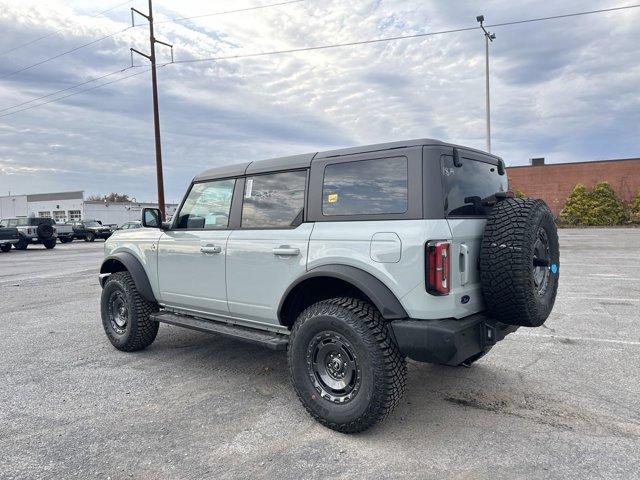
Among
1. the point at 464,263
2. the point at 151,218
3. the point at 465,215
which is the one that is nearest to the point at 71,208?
the point at 151,218

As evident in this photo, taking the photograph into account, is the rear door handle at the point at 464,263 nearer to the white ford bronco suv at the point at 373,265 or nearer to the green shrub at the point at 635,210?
the white ford bronco suv at the point at 373,265

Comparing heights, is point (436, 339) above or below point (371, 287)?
below

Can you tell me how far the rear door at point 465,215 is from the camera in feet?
10.2

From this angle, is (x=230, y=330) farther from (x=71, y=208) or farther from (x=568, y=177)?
(x=71, y=208)

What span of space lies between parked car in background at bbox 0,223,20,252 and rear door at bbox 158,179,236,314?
73.0 ft

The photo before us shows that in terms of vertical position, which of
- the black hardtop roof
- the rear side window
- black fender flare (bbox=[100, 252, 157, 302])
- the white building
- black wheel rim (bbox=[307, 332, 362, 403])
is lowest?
black wheel rim (bbox=[307, 332, 362, 403])

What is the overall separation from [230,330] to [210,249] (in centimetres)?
77

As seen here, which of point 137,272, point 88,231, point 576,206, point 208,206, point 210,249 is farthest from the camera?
point 576,206

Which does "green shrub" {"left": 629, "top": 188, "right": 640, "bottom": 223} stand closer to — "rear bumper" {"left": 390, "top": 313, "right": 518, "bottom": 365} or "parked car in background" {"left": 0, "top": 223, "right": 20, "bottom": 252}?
"rear bumper" {"left": 390, "top": 313, "right": 518, "bottom": 365}

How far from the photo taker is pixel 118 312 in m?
5.40

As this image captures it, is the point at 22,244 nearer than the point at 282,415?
No

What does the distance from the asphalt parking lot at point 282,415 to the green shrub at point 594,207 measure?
35.3m

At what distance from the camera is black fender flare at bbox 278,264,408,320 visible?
3.06 metres

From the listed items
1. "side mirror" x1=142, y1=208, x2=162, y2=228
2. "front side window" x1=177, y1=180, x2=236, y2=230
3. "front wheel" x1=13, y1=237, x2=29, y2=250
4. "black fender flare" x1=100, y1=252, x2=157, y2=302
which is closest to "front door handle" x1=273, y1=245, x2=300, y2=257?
"front side window" x1=177, y1=180, x2=236, y2=230
